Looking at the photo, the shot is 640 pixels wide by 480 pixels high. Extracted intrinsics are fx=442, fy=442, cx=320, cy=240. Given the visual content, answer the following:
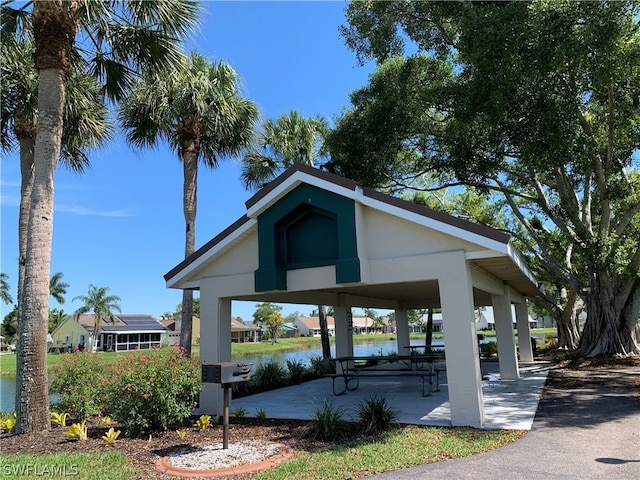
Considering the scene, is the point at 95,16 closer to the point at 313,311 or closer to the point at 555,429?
the point at 555,429

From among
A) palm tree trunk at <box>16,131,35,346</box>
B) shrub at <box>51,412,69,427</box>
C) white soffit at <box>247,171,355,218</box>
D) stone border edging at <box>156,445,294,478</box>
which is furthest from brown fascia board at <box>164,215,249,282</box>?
stone border edging at <box>156,445,294,478</box>

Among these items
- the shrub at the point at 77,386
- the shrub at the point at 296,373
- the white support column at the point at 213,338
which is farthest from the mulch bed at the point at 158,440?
the shrub at the point at 296,373

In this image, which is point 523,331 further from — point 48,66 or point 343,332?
point 48,66

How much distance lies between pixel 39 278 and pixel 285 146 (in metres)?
13.0

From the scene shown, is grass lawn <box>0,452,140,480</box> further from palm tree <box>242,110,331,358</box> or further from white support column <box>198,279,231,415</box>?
palm tree <box>242,110,331,358</box>

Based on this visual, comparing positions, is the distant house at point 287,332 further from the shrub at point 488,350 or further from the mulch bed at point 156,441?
the mulch bed at point 156,441

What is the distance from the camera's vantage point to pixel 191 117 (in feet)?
45.4

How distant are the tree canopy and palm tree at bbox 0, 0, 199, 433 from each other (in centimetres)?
710

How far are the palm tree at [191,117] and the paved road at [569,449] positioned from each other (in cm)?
914

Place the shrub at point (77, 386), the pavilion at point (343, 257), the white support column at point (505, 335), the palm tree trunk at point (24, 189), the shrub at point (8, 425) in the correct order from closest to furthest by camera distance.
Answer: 1. the pavilion at point (343, 257)
2. the shrub at point (8, 425)
3. the shrub at point (77, 386)
4. the palm tree trunk at point (24, 189)
5. the white support column at point (505, 335)

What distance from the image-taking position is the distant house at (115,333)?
193ft

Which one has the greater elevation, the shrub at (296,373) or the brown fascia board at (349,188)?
the brown fascia board at (349,188)

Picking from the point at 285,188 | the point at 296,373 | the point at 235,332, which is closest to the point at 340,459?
the point at 285,188

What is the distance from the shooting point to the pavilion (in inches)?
297
